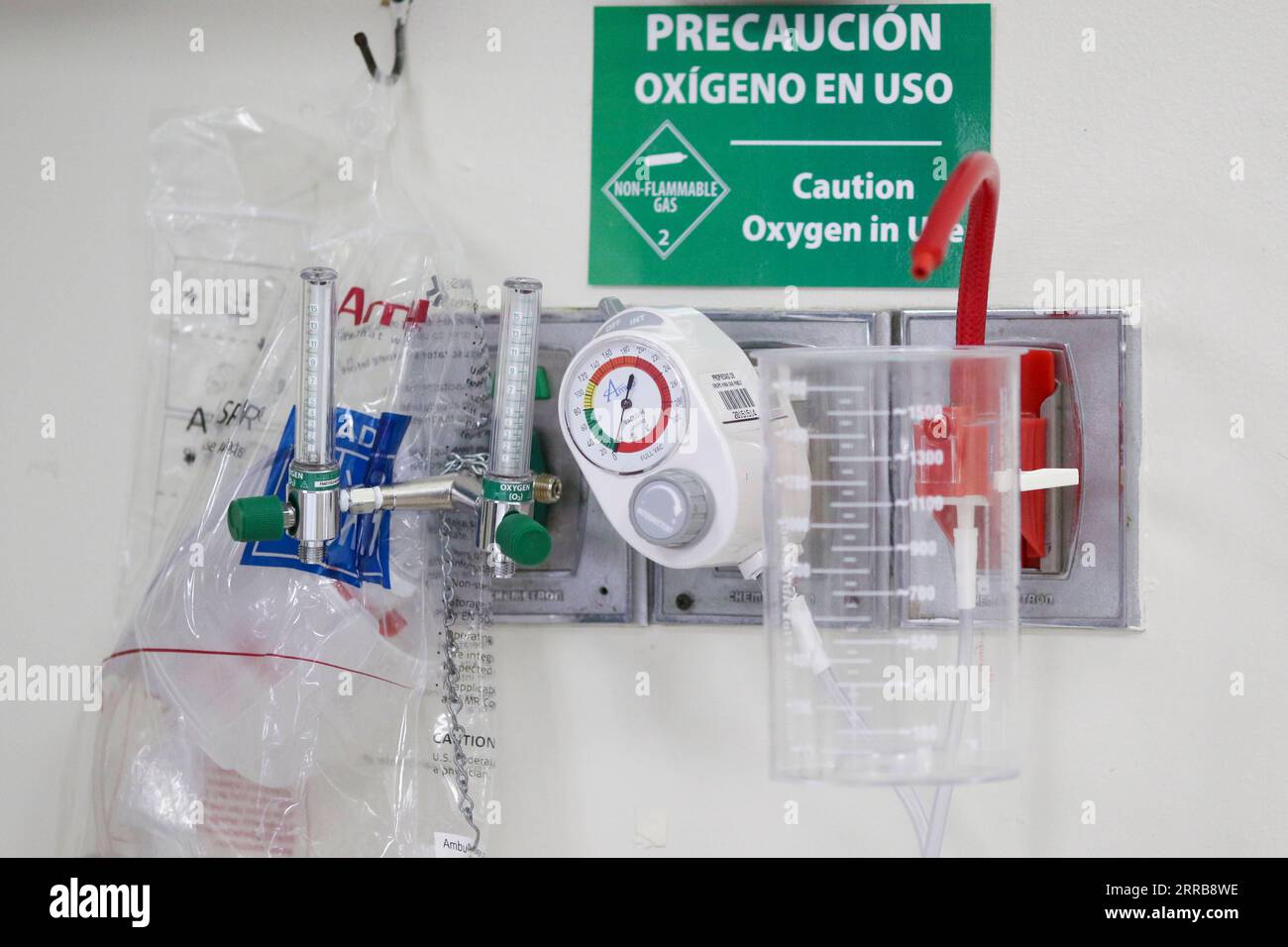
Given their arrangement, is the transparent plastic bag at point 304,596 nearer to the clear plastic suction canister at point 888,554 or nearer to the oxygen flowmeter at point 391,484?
the oxygen flowmeter at point 391,484

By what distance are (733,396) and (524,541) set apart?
181 mm

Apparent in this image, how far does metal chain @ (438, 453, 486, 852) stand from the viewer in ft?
2.87

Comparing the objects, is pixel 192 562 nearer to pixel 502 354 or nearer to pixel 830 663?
pixel 502 354

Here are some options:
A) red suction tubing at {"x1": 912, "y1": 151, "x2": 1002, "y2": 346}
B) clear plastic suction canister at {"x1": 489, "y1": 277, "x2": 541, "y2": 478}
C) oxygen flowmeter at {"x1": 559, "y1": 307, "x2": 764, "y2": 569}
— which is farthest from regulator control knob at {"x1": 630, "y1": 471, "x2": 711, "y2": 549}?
red suction tubing at {"x1": 912, "y1": 151, "x2": 1002, "y2": 346}

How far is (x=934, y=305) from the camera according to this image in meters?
0.91

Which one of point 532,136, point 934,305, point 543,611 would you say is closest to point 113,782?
point 543,611

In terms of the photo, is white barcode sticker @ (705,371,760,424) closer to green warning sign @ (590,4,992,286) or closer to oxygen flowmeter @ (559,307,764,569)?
oxygen flowmeter @ (559,307,764,569)

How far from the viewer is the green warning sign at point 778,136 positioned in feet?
2.99

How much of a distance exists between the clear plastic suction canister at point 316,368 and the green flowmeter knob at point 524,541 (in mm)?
144

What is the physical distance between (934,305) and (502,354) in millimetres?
373

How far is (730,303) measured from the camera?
931 mm

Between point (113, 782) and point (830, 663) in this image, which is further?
point (113, 782)

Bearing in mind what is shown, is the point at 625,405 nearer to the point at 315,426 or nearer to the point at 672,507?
the point at 672,507
